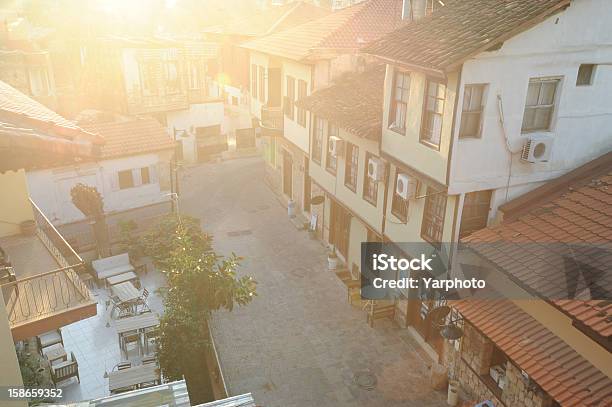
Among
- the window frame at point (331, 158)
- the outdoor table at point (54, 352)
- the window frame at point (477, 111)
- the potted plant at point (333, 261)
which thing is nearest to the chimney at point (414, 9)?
the window frame at point (331, 158)

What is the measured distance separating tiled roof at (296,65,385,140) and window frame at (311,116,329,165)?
124 centimetres

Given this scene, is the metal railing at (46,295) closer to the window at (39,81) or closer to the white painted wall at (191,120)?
the white painted wall at (191,120)

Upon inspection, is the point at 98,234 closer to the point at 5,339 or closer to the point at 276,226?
the point at 276,226

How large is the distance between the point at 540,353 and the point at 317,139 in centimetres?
1354

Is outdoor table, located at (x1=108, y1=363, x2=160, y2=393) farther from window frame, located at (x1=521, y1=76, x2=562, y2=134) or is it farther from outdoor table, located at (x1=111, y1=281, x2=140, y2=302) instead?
window frame, located at (x1=521, y1=76, x2=562, y2=134)

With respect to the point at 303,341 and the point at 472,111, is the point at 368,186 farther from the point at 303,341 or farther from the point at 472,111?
the point at 472,111

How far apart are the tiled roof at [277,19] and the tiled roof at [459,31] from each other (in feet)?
76.6

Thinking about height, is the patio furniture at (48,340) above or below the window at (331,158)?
below

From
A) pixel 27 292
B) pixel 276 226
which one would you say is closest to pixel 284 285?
pixel 276 226

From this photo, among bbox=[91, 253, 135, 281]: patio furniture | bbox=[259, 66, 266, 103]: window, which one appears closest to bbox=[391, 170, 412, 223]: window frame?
bbox=[91, 253, 135, 281]: patio furniture

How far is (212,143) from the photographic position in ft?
115

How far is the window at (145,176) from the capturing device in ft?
77.5

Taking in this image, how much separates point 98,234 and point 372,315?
12.2 m

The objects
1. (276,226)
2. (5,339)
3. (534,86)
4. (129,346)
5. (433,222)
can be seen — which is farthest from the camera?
(276,226)
